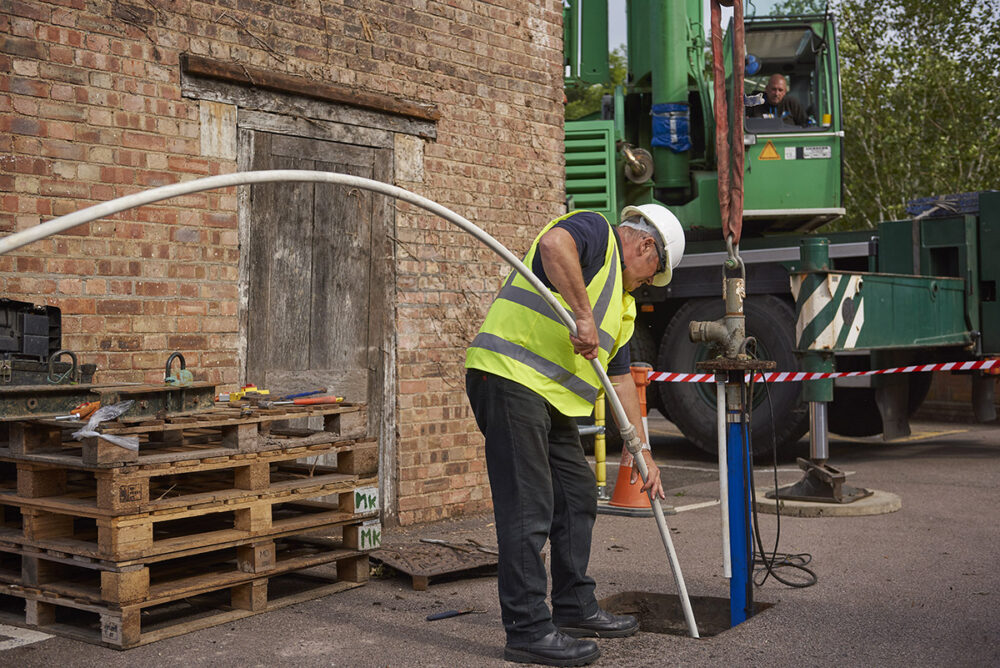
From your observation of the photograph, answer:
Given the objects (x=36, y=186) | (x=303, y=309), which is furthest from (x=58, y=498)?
(x=303, y=309)

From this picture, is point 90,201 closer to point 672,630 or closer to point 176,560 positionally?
point 176,560

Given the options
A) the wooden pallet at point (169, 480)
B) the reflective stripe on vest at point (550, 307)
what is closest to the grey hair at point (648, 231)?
the reflective stripe on vest at point (550, 307)

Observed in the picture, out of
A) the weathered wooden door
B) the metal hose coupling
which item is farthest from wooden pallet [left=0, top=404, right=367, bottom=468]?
the metal hose coupling

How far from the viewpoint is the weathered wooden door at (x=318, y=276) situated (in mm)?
6469

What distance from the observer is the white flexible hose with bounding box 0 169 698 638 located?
2.68 metres

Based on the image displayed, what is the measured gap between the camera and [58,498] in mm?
4742

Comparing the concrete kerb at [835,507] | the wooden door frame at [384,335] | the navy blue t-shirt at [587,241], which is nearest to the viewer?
the navy blue t-shirt at [587,241]

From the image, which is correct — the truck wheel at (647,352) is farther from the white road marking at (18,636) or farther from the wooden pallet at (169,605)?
the white road marking at (18,636)

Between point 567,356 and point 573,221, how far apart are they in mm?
553

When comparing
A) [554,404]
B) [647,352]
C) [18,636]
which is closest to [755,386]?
[647,352]

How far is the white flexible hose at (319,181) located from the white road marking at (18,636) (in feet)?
6.83

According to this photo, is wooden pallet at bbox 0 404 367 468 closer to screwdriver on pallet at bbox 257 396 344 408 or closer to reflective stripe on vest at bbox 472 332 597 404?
screwdriver on pallet at bbox 257 396 344 408

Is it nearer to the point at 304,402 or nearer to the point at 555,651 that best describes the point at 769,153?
the point at 304,402

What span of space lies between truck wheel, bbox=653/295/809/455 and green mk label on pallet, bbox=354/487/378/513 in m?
5.13
